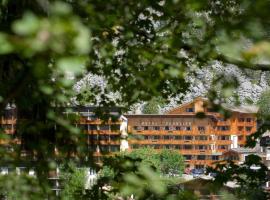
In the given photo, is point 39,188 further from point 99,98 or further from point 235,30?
point 99,98

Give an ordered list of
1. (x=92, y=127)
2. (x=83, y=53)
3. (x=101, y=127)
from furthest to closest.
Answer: (x=101, y=127), (x=92, y=127), (x=83, y=53)

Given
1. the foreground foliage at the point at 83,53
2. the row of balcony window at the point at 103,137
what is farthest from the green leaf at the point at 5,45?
the row of balcony window at the point at 103,137

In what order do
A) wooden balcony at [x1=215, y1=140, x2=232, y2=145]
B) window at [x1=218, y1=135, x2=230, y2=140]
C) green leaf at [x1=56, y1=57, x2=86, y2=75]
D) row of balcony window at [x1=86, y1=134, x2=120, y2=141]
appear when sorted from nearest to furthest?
green leaf at [x1=56, y1=57, x2=86, y2=75]
row of balcony window at [x1=86, y1=134, x2=120, y2=141]
wooden balcony at [x1=215, y1=140, x2=232, y2=145]
window at [x1=218, y1=135, x2=230, y2=140]

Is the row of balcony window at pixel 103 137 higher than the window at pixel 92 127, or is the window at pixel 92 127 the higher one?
the window at pixel 92 127

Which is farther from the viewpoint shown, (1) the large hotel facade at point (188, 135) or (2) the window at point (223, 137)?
(2) the window at point (223, 137)

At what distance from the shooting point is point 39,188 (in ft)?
12.1

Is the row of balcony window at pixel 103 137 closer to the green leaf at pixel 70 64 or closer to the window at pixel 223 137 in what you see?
the green leaf at pixel 70 64

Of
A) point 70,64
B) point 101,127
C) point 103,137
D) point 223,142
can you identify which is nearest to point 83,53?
point 70,64

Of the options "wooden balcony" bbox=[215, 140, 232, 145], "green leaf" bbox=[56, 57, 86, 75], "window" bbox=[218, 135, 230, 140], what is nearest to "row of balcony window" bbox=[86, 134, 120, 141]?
"green leaf" bbox=[56, 57, 86, 75]

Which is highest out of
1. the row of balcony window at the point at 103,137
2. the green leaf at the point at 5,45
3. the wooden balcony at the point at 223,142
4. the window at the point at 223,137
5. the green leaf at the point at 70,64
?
the window at the point at 223,137

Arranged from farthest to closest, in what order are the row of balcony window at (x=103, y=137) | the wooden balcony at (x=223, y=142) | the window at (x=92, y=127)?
the wooden balcony at (x=223, y=142), the window at (x=92, y=127), the row of balcony window at (x=103, y=137)

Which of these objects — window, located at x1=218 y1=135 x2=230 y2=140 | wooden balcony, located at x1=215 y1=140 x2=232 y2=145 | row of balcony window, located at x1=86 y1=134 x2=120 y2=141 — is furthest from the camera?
window, located at x1=218 y1=135 x2=230 y2=140

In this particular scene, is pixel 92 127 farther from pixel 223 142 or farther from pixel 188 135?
pixel 223 142

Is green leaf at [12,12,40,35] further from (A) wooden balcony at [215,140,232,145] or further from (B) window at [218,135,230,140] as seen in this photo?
(B) window at [218,135,230,140]
